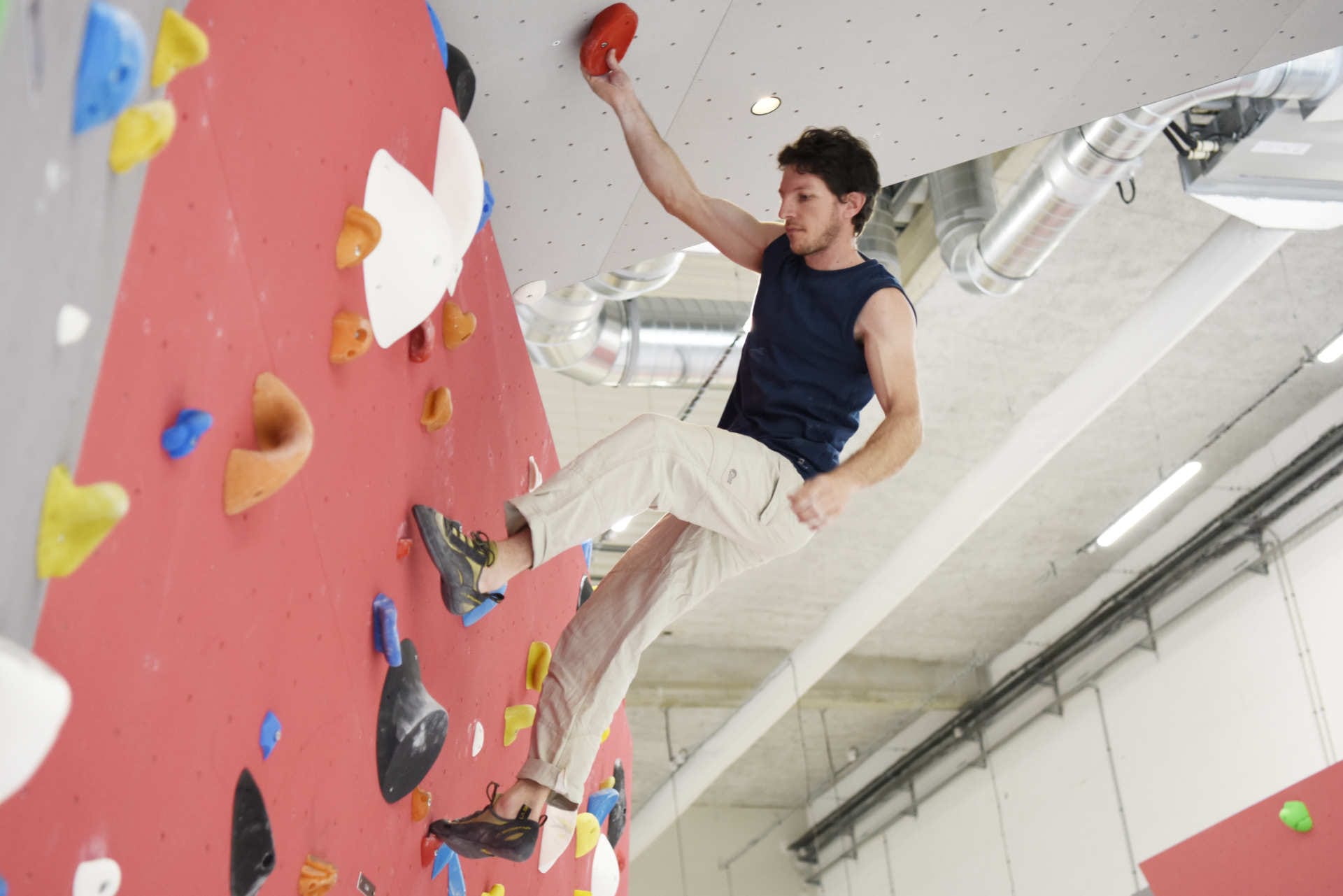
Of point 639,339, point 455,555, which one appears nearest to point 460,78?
point 455,555

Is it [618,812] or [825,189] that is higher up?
Answer: [825,189]

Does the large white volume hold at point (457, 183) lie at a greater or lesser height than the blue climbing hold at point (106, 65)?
greater

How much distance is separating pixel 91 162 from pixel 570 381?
610 cm

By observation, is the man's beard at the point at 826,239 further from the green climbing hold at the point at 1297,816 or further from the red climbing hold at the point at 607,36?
the green climbing hold at the point at 1297,816

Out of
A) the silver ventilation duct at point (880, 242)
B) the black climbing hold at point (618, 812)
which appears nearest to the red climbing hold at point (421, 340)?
the black climbing hold at point (618, 812)

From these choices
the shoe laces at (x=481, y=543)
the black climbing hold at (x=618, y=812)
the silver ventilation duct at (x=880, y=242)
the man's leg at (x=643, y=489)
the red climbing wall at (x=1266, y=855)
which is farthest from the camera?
the silver ventilation duct at (x=880, y=242)

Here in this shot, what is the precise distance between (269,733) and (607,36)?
53.8 inches

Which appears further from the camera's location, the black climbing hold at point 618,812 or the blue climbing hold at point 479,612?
the black climbing hold at point 618,812

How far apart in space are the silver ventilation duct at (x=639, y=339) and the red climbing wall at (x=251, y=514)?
3.01 metres

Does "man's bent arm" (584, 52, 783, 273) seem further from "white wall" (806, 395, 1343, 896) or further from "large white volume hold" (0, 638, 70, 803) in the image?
"white wall" (806, 395, 1343, 896)

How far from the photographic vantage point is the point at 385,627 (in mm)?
1613

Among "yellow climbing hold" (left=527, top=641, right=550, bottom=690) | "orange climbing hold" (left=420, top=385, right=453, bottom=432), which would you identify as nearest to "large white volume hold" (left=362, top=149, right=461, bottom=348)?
"orange climbing hold" (left=420, top=385, right=453, bottom=432)

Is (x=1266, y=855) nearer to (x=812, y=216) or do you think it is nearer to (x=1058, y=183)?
(x=1058, y=183)

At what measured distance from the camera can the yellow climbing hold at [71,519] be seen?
2.86ft
